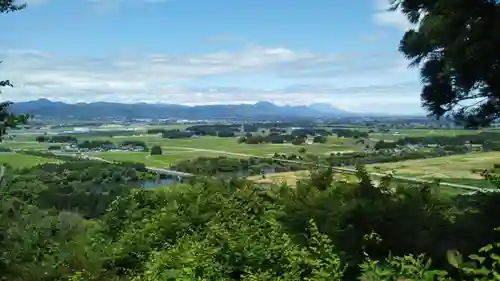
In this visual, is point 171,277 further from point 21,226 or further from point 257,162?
point 257,162

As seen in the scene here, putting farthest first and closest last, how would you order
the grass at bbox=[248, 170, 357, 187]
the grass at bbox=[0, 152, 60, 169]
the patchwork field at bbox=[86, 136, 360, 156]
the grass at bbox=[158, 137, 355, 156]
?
the patchwork field at bbox=[86, 136, 360, 156] < the grass at bbox=[158, 137, 355, 156] < the grass at bbox=[0, 152, 60, 169] < the grass at bbox=[248, 170, 357, 187]

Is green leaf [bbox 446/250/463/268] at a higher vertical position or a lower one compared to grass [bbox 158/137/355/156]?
higher

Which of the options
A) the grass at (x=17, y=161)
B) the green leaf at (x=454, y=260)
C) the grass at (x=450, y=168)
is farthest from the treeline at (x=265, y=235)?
the grass at (x=17, y=161)

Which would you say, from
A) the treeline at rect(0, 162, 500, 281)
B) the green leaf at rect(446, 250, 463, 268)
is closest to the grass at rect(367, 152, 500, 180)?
the treeline at rect(0, 162, 500, 281)

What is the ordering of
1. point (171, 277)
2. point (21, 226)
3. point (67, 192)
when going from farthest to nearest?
1. point (67, 192)
2. point (21, 226)
3. point (171, 277)

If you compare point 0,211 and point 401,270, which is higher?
point 401,270

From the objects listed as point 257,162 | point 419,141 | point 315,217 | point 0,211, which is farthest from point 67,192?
point 419,141

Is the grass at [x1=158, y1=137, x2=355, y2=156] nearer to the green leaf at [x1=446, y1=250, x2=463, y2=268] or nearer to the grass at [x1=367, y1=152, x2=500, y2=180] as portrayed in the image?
the grass at [x1=367, y1=152, x2=500, y2=180]
